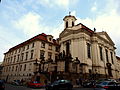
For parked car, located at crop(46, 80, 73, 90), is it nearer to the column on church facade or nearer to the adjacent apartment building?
the adjacent apartment building

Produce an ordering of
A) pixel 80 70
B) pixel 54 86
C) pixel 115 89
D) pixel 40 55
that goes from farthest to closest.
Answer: pixel 40 55 < pixel 80 70 < pixel 54 86 < pixel 115 89

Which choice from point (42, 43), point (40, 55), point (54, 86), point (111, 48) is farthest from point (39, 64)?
point (111, 48)

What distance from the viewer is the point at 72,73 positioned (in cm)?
2431

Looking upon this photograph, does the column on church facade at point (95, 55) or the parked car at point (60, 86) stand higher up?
the column on church facade at point (95, 55)

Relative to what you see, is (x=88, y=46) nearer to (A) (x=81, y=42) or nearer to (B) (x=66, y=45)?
(A) (x=81, y=42)

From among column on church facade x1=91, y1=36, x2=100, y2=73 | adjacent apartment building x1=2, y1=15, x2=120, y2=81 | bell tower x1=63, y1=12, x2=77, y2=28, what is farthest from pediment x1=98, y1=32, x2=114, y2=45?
bell tower x1=63, y1=12, x2=77, y2=28

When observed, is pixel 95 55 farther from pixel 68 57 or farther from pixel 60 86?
pixel 60 86

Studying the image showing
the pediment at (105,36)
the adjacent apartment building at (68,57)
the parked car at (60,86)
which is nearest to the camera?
the parked car at (60,86)

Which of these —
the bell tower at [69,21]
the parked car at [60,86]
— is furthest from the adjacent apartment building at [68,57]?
the parked car at [60,86]

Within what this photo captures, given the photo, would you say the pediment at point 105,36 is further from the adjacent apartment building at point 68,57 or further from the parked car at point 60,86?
the parked car at point 60,86

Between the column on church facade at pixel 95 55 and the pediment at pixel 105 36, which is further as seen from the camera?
the pediment at pixel 105 36

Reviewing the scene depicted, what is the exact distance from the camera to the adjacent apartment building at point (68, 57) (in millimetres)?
25934

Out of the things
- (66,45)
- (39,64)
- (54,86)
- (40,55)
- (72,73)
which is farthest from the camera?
(66,45)

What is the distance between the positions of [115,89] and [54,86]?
730cm
